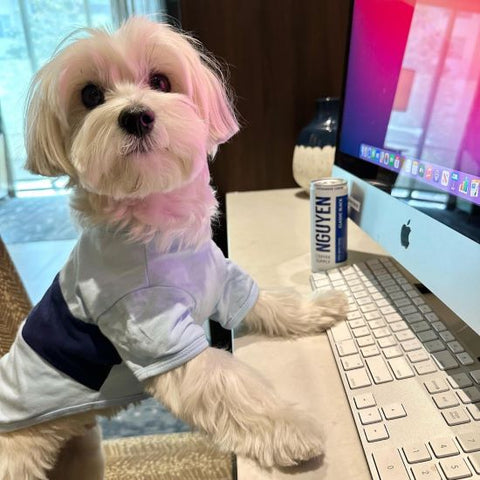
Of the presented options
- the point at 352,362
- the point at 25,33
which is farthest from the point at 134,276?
the point at 25,33

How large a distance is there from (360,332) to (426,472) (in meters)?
0.24

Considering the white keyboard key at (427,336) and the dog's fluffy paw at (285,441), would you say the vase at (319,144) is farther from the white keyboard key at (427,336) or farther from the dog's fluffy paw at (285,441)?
the dog's fluffy paw at (285,441)

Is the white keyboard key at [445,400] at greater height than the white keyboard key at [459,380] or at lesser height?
lesser

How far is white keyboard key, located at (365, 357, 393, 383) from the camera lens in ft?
1.71

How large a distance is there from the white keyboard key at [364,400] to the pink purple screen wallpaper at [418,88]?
0.25m

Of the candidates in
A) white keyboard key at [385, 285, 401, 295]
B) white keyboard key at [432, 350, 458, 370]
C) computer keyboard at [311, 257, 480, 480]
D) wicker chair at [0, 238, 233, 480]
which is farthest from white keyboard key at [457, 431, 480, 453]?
wicker chair at [0, 238, 233, 480]

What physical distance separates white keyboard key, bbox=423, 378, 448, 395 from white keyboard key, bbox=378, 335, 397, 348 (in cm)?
8

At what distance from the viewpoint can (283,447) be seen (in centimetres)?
47

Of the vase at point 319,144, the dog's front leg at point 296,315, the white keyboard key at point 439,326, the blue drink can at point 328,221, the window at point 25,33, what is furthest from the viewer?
the window at point 25,33

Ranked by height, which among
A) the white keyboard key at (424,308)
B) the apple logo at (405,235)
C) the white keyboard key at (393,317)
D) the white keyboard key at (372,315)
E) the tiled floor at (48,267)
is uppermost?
the apple logo at (405,235)

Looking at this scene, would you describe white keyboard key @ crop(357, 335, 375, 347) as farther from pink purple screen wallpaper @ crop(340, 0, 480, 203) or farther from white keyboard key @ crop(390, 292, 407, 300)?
pink purple screen wallpaper @ crop(340, 0, 480, 203)

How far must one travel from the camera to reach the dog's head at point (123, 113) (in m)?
0.58

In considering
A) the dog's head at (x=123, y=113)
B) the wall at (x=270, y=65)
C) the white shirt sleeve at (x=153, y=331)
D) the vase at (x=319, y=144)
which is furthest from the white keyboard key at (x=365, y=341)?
the wall at (x=270, y=65)

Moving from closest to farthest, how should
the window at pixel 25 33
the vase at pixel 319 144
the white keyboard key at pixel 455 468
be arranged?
the white keyboard key at pixel 455 468
the vase at pixel 319 144
the window at pixel 25 33
